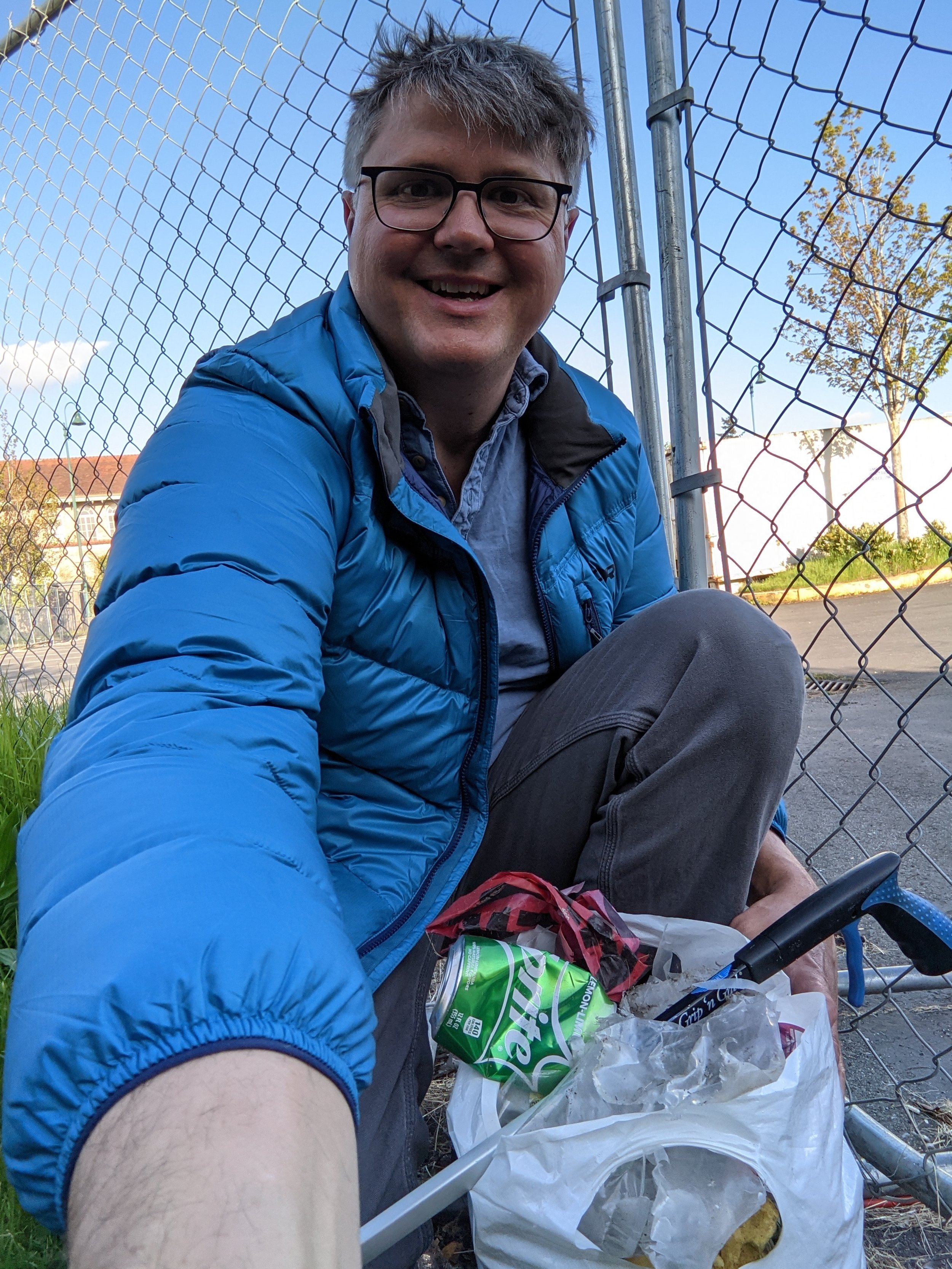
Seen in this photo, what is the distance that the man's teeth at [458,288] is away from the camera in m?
1.70

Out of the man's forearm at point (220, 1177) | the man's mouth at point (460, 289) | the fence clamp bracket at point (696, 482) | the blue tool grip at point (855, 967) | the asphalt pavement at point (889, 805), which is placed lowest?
the asphalt pavement at point (889, 805)

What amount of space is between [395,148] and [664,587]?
1.12 meters

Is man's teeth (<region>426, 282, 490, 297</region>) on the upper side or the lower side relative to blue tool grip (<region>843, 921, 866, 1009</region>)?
upper

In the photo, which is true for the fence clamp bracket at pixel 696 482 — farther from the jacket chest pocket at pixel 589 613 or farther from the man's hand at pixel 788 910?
the man's hand at pixel 788 910

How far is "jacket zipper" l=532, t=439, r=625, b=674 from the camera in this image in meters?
1.79

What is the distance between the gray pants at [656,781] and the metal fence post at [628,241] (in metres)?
0.50

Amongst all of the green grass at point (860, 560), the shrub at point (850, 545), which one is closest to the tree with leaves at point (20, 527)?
the green grass at point (860, 560)

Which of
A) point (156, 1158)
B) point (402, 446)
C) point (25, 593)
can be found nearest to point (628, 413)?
point (402, 446)

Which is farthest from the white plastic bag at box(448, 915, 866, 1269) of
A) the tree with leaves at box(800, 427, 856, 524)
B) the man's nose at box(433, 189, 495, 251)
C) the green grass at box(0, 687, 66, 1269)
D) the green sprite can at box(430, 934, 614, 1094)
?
the tree with leaves at box(800, 427, 856, 524)

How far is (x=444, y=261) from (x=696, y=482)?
0.70 metres

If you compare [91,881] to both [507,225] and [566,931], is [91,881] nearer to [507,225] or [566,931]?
[566,931]

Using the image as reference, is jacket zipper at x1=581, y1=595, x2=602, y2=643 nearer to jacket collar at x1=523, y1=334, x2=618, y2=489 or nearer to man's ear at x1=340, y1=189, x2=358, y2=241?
jacket collar at x1=523, y1=334, x2=618, y2=489

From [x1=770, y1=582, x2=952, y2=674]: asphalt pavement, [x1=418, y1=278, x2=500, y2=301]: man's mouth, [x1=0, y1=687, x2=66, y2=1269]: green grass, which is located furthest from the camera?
[x1=770, y1=582, x2=952, y2=674]: asphalt pavement

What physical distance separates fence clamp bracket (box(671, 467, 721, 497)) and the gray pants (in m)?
0.29
